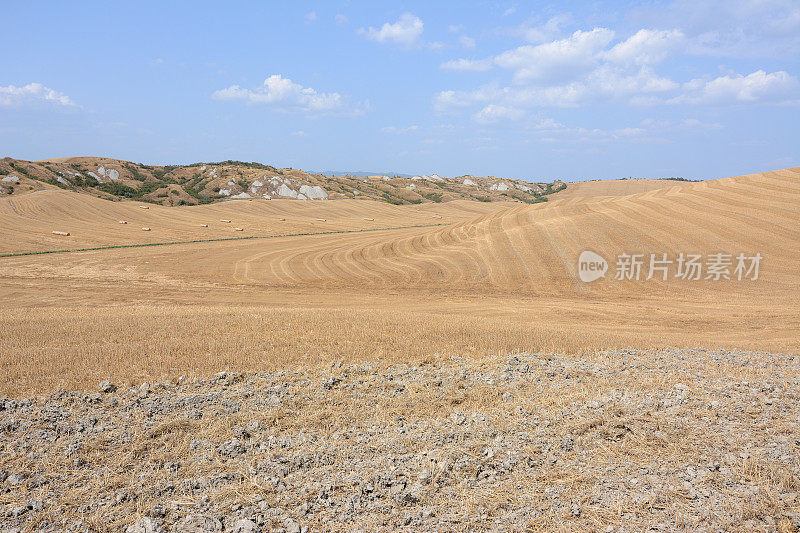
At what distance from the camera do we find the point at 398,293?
25.7m

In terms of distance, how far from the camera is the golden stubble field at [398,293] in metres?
10.3

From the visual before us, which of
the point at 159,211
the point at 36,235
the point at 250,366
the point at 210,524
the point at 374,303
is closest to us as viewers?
the point at 210,524

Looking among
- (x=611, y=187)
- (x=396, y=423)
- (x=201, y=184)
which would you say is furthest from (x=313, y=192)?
(x=396, y=423)

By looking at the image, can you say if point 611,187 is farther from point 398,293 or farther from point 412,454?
point 412,454

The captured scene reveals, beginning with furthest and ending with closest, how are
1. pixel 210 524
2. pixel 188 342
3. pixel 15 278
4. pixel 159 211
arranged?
pixel 159 211, pixel 15 278, pixel 188 342, pixel 210 524

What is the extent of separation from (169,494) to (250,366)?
14.0ft

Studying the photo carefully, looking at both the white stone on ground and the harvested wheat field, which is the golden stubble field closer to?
the harvested wheat field

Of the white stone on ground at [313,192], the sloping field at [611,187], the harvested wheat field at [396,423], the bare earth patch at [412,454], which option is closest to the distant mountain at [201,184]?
the white stone on ground at [313,192]

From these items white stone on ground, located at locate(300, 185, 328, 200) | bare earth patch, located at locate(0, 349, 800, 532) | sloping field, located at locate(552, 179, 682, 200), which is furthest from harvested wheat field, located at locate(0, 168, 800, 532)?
sloping field, located at locate(552, 179, 682, 200)

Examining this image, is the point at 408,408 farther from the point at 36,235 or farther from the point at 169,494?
the point at 36,235

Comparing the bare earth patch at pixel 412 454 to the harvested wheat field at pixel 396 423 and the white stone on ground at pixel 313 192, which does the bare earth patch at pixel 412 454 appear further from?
the white stone on ground at pixel 313 192

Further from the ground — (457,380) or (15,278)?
(457,380)

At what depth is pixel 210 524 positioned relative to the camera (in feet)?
14.6

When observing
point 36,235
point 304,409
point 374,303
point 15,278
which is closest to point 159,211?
point 36,235
